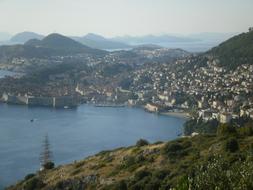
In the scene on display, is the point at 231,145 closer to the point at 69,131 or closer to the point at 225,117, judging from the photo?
the point at 225,117

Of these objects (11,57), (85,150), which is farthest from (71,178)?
(11,57)

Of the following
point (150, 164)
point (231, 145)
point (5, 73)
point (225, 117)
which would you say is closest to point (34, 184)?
point (150, 164)

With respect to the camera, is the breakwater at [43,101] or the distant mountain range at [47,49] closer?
the breakwater at [43,101]

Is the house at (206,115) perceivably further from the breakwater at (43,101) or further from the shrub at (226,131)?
the shrub at (226,131)

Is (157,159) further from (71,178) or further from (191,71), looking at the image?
(191,71)

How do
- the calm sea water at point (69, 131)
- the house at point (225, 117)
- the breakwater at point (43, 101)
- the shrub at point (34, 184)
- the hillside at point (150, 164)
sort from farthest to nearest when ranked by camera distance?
the breakwater at point (43, 101) → the house at point (225, 117) → the calm sea water at point (69, 131) → the shrub at point (34, 184) → the hillside at point (150, 164)

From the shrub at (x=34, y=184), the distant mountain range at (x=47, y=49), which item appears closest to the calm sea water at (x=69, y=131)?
the shrub at (x=34, y=184)

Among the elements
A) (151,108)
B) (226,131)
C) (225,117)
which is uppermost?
(226,131)
